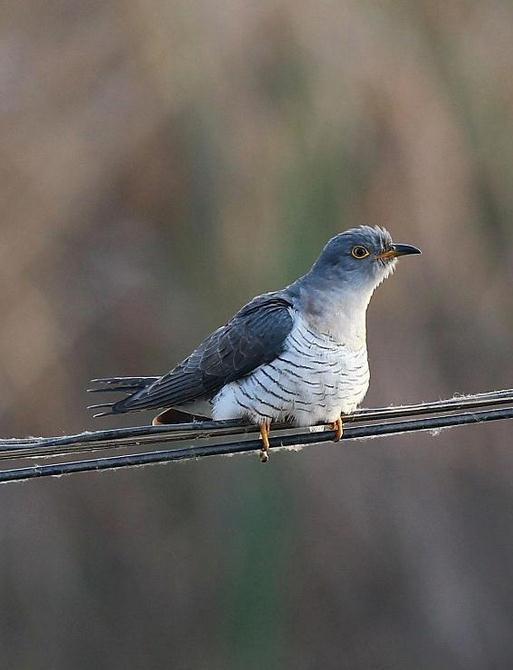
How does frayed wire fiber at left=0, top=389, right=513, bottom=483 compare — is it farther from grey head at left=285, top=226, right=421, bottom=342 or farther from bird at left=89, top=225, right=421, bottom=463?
grey head at left=285, top=226, right=421, bottom=342

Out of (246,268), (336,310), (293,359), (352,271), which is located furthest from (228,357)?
(246,268)

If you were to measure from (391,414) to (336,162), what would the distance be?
4.79 meters

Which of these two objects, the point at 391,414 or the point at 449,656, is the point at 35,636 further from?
the point at 391,414

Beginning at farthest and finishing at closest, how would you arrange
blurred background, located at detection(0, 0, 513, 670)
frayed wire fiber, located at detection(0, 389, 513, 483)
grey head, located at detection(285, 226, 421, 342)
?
1. blurred background, located at detection(0, 0, 513, 670)
2. grey head, located at detection(285, 226, 421, 342)
3. frayed wire fiber, located at detection(0, 389, 513, 483)

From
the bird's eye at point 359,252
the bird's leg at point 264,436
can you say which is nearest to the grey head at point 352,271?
the bird's eye at point 359,252

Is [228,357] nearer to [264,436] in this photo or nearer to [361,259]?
[264,436]

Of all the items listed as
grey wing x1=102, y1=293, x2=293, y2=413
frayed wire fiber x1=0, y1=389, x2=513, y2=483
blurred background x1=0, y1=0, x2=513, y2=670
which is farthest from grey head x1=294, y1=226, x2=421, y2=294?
blurred background x1=0, y1=0, x2=513, y2=670

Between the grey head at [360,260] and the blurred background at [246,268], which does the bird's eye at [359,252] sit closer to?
the grey head at [360,260]

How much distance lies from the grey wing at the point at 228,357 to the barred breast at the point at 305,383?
1.6 inches

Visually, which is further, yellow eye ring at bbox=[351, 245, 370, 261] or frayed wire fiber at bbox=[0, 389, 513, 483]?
yellow eye ring at bbox=[351, 245, 370, 261]

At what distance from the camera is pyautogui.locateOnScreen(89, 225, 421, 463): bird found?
11.8 ft

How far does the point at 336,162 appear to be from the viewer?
748 cm

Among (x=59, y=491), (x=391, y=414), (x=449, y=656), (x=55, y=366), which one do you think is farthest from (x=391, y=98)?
(x=391, y=414)

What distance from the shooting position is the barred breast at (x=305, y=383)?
3.57m
